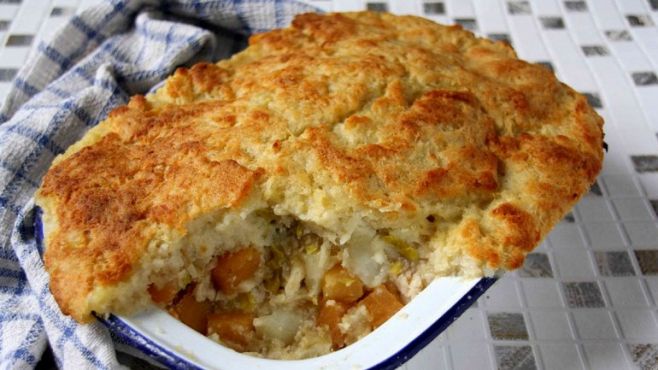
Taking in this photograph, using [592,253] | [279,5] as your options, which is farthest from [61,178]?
[592,253]

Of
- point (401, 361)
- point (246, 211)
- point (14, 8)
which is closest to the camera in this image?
point (401, 361)

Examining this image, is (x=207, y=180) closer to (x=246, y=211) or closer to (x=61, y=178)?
(x=246, y=211)

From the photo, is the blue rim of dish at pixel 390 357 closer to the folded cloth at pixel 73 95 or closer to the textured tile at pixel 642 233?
the folded cloth at pixel 73 95

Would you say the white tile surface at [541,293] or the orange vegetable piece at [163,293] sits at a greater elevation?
the orange vegetable piece at [163,293]

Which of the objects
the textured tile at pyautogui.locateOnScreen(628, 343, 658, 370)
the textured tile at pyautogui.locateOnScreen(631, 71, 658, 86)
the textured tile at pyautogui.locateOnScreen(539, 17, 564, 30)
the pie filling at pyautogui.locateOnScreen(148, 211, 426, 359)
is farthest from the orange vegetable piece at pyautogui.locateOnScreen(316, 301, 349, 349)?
the textured tile at pyautogui.locateOnScreen(539, 17, 564, 30)

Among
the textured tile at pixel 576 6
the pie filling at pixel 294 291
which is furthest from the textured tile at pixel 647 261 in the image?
the textured tile at pixel 576 6

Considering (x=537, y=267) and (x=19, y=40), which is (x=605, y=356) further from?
(x=19, y=40)
